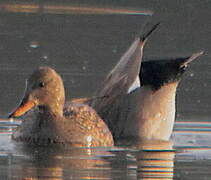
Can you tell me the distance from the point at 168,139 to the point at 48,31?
6.64 meters

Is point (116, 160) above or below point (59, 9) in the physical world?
below

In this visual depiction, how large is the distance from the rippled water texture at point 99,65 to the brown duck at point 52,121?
20 cm

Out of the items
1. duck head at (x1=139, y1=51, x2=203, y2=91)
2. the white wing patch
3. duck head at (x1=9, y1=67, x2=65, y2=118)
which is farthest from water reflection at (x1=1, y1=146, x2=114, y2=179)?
duck head at (x1=139, y1=51, x2=203, y2=91)

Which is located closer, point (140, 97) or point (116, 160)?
point (116, 160)

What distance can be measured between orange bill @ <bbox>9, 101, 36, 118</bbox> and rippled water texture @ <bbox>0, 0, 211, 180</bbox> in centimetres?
34

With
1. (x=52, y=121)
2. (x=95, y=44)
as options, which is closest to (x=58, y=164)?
(x=52, y=121)

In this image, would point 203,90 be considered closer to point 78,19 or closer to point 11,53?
point 11,53

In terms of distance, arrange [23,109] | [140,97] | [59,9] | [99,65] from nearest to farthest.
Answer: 1. [23,109]
2. [140,97]
3. [99,65]
4. [59,9]

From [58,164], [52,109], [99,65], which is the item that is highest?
[99,65]

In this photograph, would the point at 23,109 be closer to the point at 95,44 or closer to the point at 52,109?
the point at 52,109

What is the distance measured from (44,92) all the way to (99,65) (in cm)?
436

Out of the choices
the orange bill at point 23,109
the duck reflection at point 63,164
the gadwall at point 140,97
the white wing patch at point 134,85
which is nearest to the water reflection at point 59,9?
the gadwall at point 140,97

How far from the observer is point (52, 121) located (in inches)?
463

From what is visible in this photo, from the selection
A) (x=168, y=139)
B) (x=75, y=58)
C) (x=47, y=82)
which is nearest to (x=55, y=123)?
(x=47, y=82)
